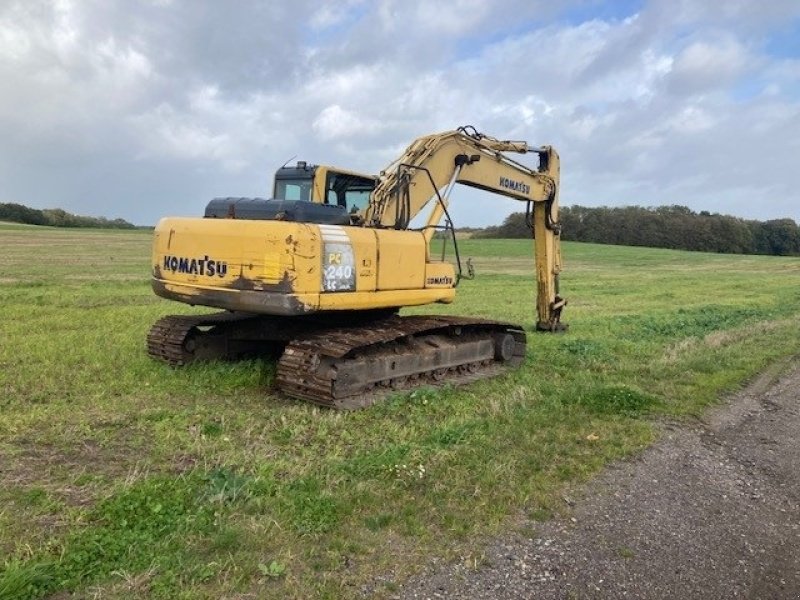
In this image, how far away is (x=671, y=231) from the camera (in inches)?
3440

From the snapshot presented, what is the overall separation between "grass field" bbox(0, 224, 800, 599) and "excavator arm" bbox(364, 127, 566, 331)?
1707mm

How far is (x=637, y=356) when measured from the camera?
37.0 feet

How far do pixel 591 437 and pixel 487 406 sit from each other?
55.8 inches

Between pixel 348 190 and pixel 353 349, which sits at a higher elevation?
pixel 348 190

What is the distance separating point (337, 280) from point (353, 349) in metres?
0.84

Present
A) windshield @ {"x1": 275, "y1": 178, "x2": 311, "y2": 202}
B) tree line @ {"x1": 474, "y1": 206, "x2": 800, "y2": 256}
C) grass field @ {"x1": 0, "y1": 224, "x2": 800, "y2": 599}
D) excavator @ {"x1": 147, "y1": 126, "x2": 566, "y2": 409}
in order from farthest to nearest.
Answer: tree line @ {"x1": 474, "y1": 206, "x2": 800, "y2": 256}
windshield @ {"x1": 275, "y1": 178, "x2": 311, "y2": 202}
excavator @ {"x1": 147, "y1": 126, "x2": 566, "y2": 409}
grass field @ {"x1": 0, "y1": 224, "x2": 800, "y2": 599}

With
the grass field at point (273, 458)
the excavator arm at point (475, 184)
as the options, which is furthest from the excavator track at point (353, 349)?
the excavator arm at point (475, 184)

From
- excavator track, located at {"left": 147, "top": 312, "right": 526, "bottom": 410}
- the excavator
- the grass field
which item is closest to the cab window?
the excavator

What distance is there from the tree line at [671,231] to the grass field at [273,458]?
7722cm

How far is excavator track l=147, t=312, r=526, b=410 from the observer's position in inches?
304

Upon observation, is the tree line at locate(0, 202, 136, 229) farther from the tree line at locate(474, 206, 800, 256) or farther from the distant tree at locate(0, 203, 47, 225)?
the tree line at locate(474, 206, 800, 256)

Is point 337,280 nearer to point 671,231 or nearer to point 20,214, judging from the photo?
point 20,214

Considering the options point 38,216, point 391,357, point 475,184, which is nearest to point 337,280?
point 391,357

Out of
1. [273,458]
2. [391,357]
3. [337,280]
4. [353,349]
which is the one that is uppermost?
[337,280]
